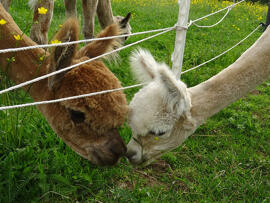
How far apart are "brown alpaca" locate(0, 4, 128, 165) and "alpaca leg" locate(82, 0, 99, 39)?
1985 mm

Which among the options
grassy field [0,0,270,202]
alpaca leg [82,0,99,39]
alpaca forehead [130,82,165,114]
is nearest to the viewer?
grassy field [0,0,270,202]

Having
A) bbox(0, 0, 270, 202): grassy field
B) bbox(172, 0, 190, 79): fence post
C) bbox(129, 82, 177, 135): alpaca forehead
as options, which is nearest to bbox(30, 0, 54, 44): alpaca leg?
bbox(0, 0, 270, 202): grassy field

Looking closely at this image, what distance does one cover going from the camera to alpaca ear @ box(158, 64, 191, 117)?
6.07 ft

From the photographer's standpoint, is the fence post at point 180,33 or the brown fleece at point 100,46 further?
the fence post at point 180,33

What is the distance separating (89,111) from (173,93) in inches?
26.8

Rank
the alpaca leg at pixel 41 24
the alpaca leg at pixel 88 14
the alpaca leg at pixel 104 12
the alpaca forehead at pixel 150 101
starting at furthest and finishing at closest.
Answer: the alpaca leg at pixel 104 12 < the alpaca leg at pixel 88 14 < the alpaca leg at pixel 41 24 < the alpaca forehead at pixel 150 101

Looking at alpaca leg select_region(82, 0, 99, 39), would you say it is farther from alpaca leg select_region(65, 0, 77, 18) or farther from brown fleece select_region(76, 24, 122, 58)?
brown fleece select_region(76, 24, 122, 58)

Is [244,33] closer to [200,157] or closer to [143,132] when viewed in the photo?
[200,157]

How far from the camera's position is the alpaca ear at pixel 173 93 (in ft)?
6.07

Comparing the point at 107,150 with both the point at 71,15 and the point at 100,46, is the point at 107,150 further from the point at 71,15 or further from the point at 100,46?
the point at 71,15

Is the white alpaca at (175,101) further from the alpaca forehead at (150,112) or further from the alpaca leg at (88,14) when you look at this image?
the alpaca leg at (88,14)

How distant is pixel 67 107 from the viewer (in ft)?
6.09

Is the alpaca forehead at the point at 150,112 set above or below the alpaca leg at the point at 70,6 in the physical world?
below

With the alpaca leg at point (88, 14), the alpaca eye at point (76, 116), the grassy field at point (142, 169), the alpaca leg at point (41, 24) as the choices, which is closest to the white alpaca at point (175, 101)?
the grassy field at point (142, 169)
